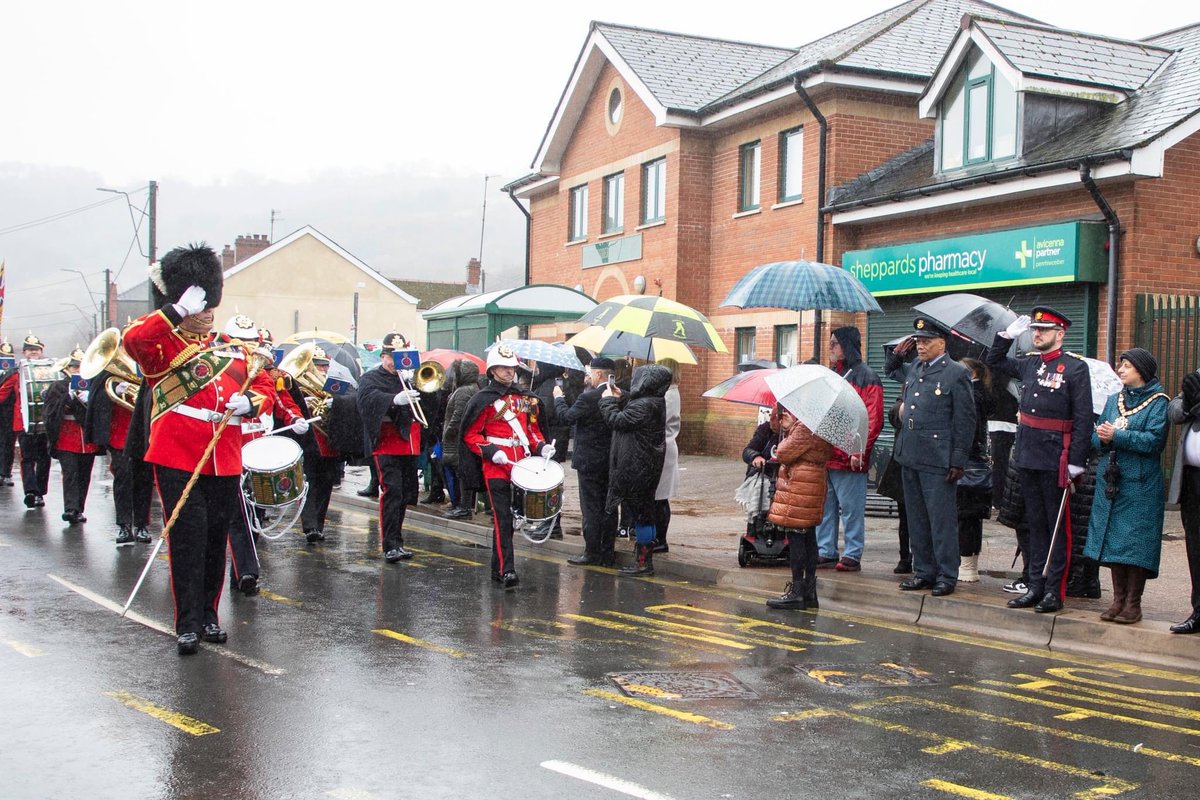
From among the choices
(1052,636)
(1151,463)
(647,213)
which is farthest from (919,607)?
(647,213)

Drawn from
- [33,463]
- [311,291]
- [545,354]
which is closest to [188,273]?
[545,354]

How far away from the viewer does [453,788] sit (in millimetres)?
5016

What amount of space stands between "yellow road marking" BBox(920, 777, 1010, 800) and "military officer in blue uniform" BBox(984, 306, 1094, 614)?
3902mm

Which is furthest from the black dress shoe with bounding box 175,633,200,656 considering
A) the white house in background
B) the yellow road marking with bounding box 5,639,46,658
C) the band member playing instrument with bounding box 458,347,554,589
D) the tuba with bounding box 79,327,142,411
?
the white house in background

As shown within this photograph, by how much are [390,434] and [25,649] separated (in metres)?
4.38

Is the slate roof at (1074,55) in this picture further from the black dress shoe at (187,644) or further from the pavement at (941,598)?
the black dress shoe at (187,644)

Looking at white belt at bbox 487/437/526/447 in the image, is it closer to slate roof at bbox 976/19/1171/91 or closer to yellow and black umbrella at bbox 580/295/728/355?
yellow and black umbrella at bbox 580/295/728/355

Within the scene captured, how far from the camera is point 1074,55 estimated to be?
63.1 ft

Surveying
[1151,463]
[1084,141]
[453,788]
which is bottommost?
[453,788]

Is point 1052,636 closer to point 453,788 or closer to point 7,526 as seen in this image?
point 453,788

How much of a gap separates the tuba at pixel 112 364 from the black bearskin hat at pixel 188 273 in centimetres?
177

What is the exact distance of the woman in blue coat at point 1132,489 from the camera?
27.6 ft

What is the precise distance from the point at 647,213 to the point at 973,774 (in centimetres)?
2209

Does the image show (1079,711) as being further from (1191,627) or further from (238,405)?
(238,405)
